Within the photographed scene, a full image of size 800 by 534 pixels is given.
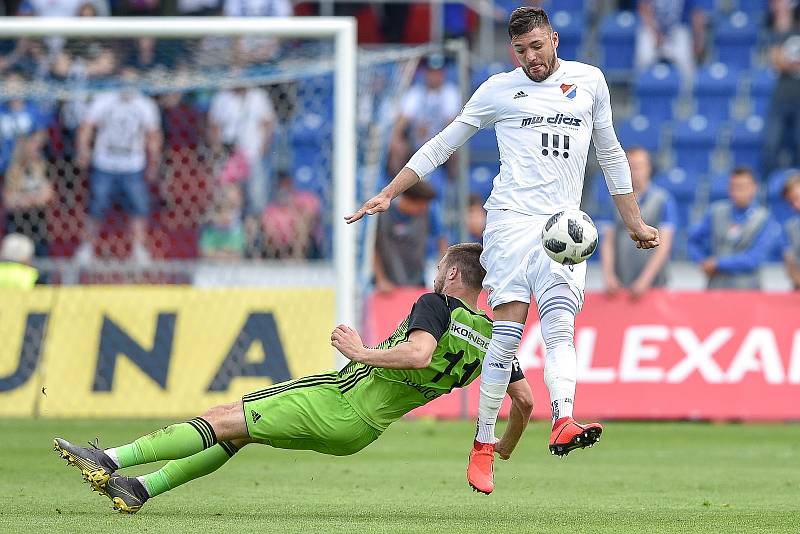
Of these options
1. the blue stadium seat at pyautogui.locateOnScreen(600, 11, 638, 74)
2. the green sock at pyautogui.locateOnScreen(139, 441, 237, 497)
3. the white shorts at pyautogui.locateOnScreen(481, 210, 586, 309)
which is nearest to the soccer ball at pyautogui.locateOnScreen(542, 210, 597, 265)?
the white shorts at pyautogui.locateOnScreen(481, 210, 586, 309)

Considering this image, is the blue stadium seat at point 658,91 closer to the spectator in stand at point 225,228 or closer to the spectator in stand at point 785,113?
the spectator in stand at point 785,113

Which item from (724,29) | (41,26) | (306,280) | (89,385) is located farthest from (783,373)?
(724,29)

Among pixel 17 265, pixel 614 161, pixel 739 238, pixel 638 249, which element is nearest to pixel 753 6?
pixel 739 238

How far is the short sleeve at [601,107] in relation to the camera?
25.2 feet

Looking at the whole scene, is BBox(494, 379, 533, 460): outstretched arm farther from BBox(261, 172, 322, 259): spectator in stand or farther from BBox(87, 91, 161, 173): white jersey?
BBox(87, 91, 161, 173): white jersey

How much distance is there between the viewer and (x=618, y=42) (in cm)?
2066

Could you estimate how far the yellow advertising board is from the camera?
12.8 meters

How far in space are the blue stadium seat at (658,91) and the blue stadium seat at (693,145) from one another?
0.50 meters

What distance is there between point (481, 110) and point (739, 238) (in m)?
6.95

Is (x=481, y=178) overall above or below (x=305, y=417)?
below

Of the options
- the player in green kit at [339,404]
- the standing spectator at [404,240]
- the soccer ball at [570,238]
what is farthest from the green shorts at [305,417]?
the standing spectator at [404,240]

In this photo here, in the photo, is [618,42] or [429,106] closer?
[429,106]

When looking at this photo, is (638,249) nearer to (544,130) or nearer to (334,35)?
(334,35)

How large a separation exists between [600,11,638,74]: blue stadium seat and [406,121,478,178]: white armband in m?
13.3
